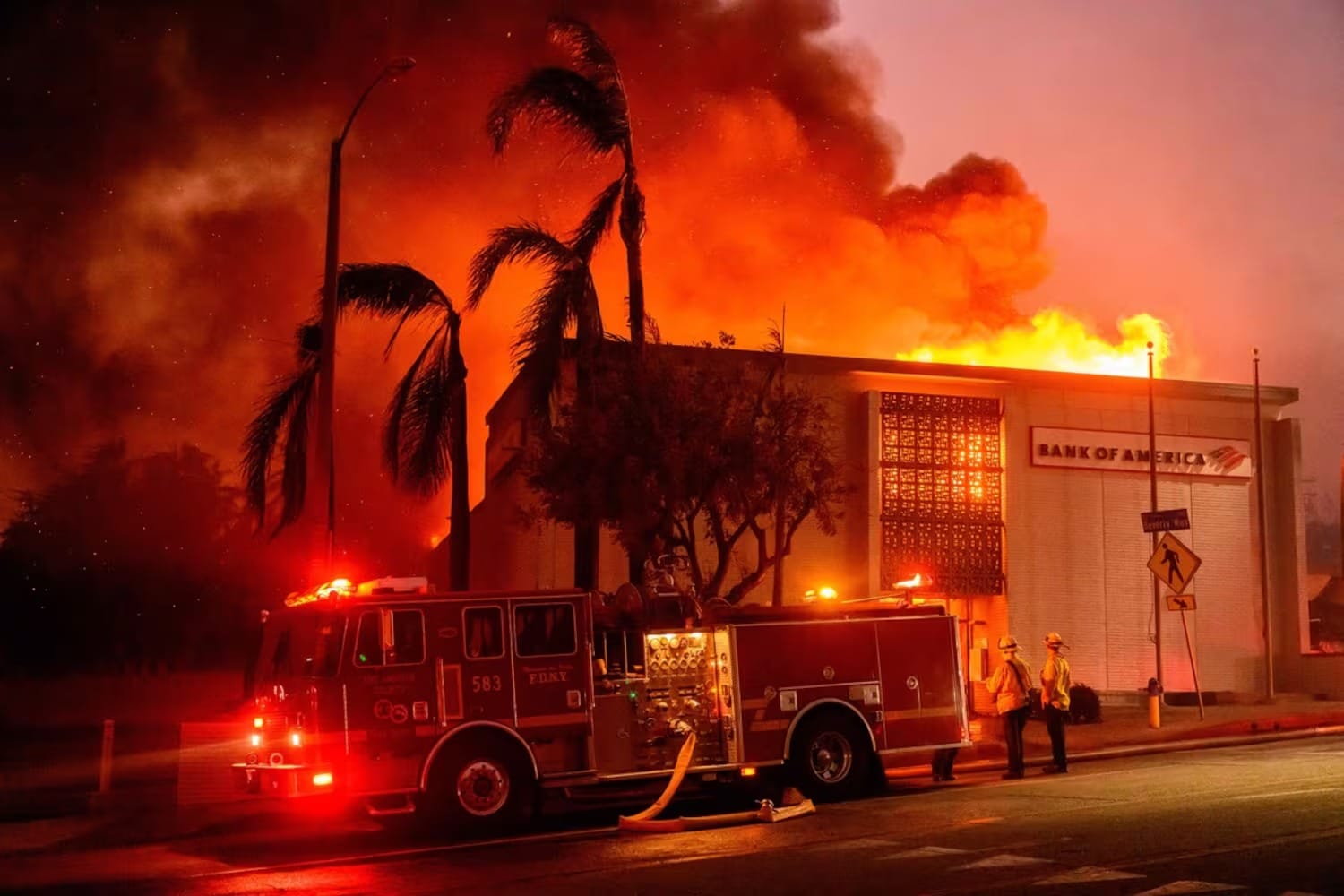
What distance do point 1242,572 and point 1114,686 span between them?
3943 millimetres

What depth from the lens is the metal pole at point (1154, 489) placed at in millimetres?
23781

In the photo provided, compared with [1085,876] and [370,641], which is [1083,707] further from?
[1085,876]

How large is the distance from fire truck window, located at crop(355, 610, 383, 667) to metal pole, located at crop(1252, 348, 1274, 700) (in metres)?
18.9

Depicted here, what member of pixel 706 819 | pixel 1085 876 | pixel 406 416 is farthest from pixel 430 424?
pixel 1085 876

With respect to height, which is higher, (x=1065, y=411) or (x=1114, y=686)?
(x=1065, y=411)

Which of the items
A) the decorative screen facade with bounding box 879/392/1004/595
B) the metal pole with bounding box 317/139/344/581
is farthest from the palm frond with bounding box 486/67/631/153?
the decorative screen facade with bounding box 879/392/1004/595

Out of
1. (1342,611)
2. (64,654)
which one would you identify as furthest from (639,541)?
(1342,611)

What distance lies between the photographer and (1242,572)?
28406 mm

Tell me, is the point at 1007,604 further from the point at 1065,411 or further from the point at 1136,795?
the point at 1136,795

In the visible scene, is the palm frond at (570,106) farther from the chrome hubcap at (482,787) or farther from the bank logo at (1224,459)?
the bank logo at (1224,459)

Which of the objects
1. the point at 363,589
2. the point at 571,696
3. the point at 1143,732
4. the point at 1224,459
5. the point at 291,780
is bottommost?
the point at 1143,732

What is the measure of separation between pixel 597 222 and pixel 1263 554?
14.7 m

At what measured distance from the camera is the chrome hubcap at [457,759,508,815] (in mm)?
13297

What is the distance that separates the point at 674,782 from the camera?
543 inches
